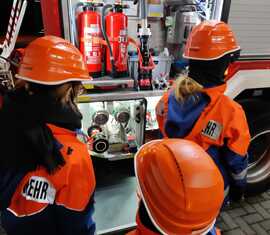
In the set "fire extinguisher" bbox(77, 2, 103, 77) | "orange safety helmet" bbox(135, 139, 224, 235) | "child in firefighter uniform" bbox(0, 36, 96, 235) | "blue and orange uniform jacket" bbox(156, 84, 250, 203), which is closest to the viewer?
"orange safety helmet" bbox(135, 139, 224, 235)

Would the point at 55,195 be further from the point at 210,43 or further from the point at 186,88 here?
the point at 210,43

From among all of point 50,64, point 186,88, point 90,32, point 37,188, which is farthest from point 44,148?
point 90,32

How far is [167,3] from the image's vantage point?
112 inches

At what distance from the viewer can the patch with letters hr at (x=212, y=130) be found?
4.61 feet

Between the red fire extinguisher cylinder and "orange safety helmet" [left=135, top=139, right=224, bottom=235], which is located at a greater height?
the red fire extinguisher cylinder

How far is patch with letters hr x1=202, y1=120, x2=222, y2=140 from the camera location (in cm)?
141

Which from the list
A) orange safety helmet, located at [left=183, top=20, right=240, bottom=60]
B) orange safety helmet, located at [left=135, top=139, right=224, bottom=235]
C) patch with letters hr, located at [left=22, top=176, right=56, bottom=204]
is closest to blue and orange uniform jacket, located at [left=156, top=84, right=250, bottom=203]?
orange safety helmet, located at [left=183, top=20, right=240, bottom=60]

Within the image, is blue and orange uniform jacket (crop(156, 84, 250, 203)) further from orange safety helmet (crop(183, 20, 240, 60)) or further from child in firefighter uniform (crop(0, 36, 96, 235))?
child in firefighter uniform (crop(0, 36, 96, 235))

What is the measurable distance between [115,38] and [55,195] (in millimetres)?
1468

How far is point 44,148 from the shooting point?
1024mm

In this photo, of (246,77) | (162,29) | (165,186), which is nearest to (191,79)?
(165,186)

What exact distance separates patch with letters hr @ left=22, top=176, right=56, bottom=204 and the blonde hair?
0.90 meters

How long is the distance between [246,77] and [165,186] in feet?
6.18

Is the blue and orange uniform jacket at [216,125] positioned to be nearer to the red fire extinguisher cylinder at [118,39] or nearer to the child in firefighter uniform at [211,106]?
the child in firefighter uniform at [211,106]
